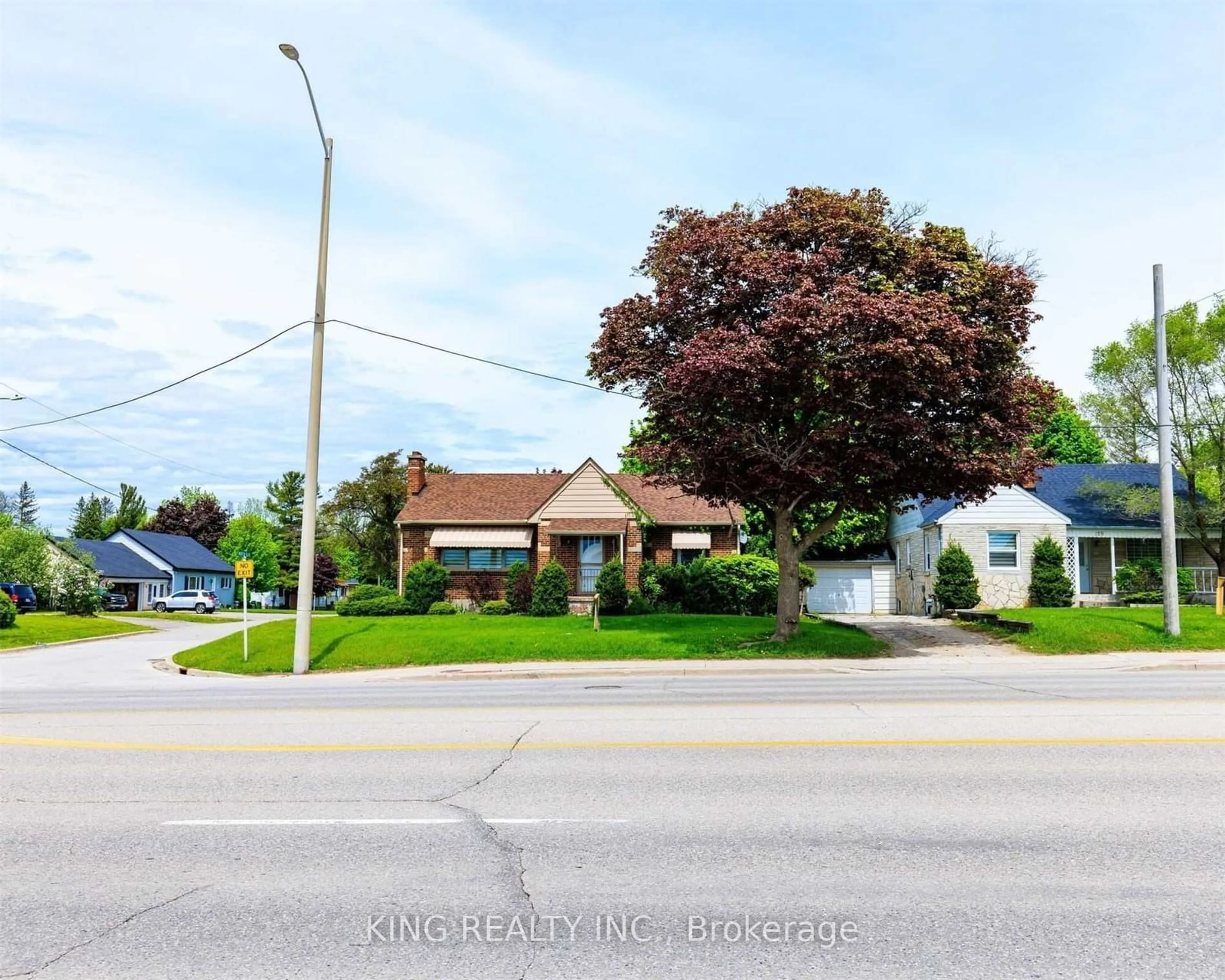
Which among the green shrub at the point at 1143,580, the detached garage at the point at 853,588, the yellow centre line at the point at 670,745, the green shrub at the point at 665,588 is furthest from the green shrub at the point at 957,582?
the yellow centre line at the point at 670,745

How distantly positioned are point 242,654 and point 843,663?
14543mm

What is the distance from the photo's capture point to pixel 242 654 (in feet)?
77.4

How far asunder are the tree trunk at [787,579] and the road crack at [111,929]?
62.9 feet

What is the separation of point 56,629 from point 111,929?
39.7 meters

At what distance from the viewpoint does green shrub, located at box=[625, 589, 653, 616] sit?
33.6 meters

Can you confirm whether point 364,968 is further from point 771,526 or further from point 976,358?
point 771,526

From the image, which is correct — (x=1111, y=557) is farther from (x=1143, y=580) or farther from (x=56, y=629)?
(x=56, y=629)

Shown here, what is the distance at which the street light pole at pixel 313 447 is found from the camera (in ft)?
67.4

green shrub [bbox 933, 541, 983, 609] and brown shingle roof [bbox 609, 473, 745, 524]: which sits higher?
brown shingle roof [bbox 609, 473, 745, 524]

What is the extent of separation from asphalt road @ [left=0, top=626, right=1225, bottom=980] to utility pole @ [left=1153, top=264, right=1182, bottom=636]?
12.8 meters

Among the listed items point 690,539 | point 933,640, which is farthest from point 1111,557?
point 690,539

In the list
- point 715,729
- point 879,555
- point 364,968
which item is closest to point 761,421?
point 715,729

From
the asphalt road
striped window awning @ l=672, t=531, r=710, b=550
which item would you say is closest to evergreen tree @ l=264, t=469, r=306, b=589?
striped window awning @ l=672, t=531, r=710, b=550

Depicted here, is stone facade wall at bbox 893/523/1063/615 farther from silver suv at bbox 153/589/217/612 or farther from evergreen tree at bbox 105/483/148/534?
evergreen tree at bbox 105/483/148/534
